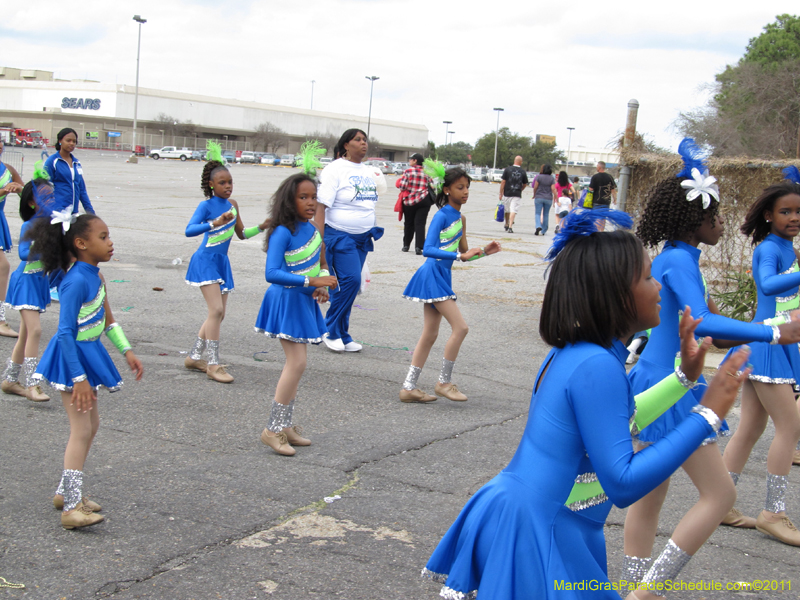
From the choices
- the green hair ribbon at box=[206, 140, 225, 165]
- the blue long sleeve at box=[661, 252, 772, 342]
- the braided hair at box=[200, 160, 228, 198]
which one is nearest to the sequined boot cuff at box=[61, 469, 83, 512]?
the blue long sleeve at box=[661, 252, 772, 342]

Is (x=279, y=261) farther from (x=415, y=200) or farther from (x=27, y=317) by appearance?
(x=415, y=200)

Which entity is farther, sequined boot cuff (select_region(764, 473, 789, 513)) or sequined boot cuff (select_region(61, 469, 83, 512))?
sequined boot cuff (select_region(764, 473, 789, 513))

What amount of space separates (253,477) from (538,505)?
2806 mm

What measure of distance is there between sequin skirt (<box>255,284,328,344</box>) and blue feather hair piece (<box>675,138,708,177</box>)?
2.53 meters

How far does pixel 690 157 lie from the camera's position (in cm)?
366

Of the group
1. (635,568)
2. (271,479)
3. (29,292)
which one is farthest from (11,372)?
(635,568)

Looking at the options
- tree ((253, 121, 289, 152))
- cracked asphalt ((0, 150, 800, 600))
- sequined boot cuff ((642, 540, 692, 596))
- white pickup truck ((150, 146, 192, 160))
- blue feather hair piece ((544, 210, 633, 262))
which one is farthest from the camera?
tree ((253, 121, 289, 152))

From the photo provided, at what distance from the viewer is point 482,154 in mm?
102438

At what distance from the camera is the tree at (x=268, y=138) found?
3661 inches

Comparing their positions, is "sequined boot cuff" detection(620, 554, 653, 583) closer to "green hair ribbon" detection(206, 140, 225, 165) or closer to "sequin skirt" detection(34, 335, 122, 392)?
"sequin skirt" detection(34, 335, 122, 392)

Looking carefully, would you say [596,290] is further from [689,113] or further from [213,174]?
[689,113]

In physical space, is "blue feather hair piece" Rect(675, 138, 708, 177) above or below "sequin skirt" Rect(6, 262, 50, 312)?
above

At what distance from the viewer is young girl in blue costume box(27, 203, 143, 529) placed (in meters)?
3.70

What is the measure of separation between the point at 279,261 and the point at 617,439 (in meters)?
3.37
